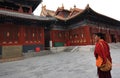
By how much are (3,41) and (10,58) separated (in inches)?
93.0

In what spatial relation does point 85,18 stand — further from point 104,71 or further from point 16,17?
point 104,71

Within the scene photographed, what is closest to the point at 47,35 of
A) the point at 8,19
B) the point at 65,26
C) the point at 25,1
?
the point at 65,26

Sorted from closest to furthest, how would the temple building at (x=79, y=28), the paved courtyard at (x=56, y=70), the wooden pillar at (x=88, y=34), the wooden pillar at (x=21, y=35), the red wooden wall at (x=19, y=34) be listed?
1. the paved courtyard at (x=56, y=70)
2. the red wooden wall at (x=19, y=34)
3. the wooden pillar at (x=21, y=35)
4. the wooden pillar at (x=88, y=34)
5. the temple building at (x=79, y=28)

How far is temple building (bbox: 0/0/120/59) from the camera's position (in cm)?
1432

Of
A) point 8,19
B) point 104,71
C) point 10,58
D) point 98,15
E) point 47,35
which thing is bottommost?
point 10,58

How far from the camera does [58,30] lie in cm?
2256

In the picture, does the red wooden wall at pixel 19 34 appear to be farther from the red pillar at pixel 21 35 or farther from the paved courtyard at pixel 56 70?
the paved courtyard at pixel 56 70

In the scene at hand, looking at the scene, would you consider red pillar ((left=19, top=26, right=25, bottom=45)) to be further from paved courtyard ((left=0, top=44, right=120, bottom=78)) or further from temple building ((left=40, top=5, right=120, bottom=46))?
paved courtyard ((left=0, top=44, right=120, bottom=78))

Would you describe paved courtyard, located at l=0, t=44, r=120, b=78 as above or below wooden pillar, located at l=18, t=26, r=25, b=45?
below

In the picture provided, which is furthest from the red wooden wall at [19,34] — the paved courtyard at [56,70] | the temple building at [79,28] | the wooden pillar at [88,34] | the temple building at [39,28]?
the wooden pillar at [88,34]

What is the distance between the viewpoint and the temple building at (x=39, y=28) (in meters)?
14.3

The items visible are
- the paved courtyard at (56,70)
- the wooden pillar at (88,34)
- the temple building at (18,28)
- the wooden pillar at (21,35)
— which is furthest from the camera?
the wooden pillar at (88,34)

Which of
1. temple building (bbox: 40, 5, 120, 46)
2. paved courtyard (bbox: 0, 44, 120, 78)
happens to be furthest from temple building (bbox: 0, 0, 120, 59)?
paved courtyard (bbox: 0, 44, 120, 78)

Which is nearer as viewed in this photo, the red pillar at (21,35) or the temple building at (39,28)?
the temple building at (39,28)
